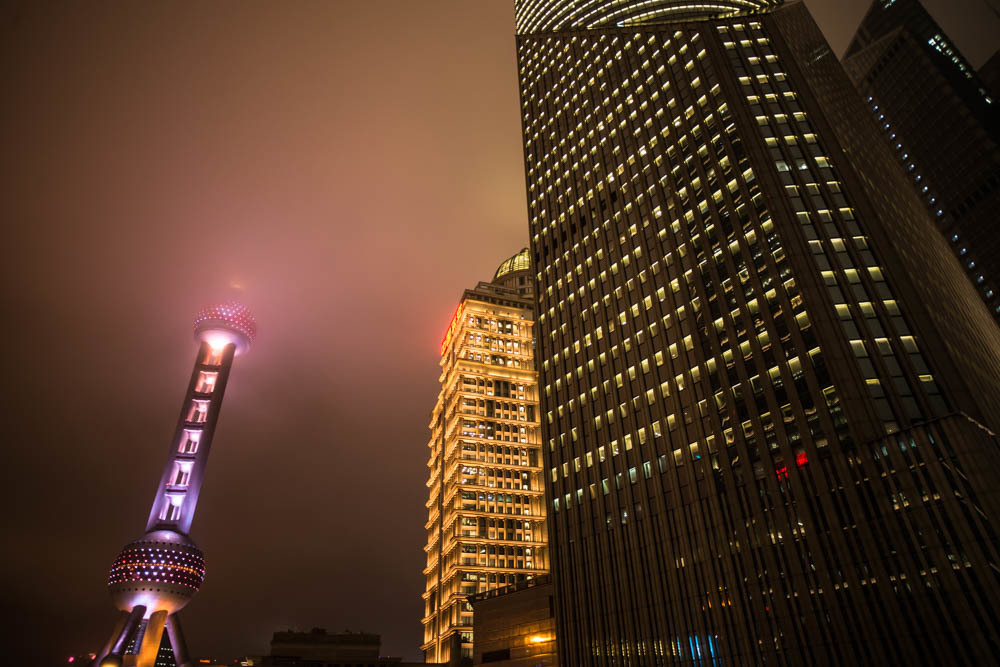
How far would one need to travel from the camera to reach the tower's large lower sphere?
8812 cm

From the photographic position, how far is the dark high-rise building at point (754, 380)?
47125mm

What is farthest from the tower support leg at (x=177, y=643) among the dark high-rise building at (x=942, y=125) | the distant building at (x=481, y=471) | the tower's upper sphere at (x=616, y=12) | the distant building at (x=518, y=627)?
the dark high-rise building at (x=942, y=125)

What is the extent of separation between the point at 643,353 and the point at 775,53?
47.4 metres

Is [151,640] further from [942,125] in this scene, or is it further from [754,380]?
[942,125]

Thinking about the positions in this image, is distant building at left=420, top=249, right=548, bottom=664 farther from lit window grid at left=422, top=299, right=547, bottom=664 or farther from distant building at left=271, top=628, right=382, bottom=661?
distant building at left=271, top=628, right=382, bottom=661

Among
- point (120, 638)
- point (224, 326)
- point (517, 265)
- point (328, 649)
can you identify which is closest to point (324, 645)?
Answer: point (328, 649)

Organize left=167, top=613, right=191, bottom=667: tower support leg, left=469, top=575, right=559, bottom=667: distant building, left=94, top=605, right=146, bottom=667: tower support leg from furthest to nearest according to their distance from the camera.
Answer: left=167, top=613, right=191, bottom=667: tower support leg, left=94, top=605, right=146, bottom=667: tower support leg, left=469, top=575, right=559, bottom=667: distant building

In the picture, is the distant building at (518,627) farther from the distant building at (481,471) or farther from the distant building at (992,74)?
the distant building at (992,74)

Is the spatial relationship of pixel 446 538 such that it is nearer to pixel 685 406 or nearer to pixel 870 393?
pixel 685 406

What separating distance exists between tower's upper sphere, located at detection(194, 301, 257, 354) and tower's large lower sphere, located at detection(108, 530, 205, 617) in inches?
1593

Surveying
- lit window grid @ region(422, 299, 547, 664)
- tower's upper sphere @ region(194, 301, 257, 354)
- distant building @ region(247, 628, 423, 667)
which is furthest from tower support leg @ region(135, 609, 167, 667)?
tower's upper sphere @ region(194, 301, 257, 354)

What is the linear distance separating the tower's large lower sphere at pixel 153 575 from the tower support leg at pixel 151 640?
1.03 m

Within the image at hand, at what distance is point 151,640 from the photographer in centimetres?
8750

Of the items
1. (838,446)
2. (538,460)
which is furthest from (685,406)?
(538,460)
